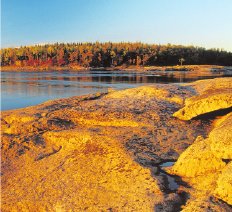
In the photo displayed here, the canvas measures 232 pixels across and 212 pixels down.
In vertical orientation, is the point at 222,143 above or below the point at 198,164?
above

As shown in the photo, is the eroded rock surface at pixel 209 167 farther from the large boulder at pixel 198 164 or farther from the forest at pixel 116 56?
the forest at pixel 116 56

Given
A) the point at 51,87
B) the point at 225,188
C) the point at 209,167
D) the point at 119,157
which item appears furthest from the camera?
the point at 51,87

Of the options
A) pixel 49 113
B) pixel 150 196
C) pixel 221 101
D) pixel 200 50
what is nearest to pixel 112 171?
pixel 150 196

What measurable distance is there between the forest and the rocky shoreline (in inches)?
4546

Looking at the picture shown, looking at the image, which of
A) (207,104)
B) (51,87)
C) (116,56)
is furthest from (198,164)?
(116,56)

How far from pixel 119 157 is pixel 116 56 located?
→ 124084 millimetres

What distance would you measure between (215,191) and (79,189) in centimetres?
261

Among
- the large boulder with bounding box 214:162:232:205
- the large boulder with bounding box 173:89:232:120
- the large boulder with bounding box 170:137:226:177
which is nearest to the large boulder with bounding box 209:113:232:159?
the large boulder with bounding box 170:137:226:177

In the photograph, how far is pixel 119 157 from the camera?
8.33 m

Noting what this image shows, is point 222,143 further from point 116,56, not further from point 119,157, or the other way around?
point 116,56

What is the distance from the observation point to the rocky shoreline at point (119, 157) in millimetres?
6781

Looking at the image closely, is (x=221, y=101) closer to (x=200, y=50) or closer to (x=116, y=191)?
(x=116, y=191)

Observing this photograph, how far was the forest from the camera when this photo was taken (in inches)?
5162

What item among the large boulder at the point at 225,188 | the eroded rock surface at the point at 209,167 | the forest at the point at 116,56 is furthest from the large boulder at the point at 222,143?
the forest at the point at 116,56
